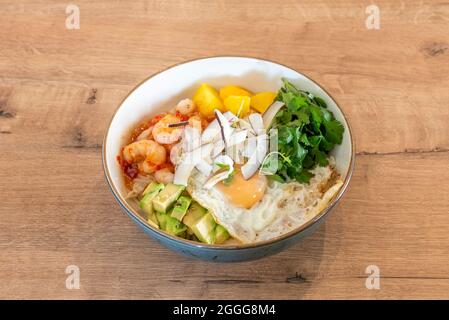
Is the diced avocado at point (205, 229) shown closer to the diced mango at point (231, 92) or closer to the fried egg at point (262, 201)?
the fried egg at point (262, 201)

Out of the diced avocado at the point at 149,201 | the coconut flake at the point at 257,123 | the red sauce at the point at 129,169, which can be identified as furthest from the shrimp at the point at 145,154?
the coconut flake at the point at 257,123

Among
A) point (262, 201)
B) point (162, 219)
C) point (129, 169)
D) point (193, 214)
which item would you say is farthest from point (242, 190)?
point (129, 169)

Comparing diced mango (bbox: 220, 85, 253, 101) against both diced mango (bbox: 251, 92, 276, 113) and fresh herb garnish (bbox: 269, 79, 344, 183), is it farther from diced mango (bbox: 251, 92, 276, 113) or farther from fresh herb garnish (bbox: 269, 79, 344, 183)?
fresh herb garnish (bbox: 269, 79, 344, 183)

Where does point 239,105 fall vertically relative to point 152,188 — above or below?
above

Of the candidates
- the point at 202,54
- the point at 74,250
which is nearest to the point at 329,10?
the point at 202,54

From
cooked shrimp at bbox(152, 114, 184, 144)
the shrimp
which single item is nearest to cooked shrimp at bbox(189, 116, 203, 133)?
cooked shrimp at bbox(152, 114, 184, 144)

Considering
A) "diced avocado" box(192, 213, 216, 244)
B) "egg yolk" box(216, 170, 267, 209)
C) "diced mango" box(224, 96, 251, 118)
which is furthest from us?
"diced mango" box(224, 96, 251, 118)

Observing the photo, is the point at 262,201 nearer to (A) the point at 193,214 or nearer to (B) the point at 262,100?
(A) the point at 193,214

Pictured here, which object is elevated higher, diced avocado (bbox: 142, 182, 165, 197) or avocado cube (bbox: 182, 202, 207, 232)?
diced avocado (bbox: 142, 182, 165, 197)
